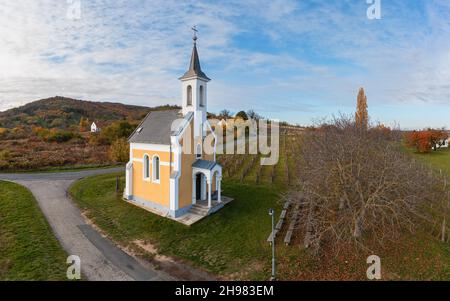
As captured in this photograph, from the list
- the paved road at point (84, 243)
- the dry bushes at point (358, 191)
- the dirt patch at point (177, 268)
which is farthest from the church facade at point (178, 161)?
the dry bushes at point (358, 191)

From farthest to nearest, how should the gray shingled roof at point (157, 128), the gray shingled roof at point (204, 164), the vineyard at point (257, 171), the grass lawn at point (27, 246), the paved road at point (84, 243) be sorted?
the vineyard at point (257, 171), the gray shingled roof at point (157, 128), the gray shingled roof at point (204, 164), the paved road at point (84, 243), the grass lawn at point (27, 246)

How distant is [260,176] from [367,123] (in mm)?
13673

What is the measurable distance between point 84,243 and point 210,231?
711 cm

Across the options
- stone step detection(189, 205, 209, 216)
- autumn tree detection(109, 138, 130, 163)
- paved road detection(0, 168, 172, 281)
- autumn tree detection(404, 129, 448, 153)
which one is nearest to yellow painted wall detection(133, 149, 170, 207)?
stone step detection(189, 205, 209, 216)

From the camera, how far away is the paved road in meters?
12.0

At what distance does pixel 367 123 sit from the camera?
19.0 meters

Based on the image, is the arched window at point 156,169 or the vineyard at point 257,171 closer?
the arched window at point 156,169

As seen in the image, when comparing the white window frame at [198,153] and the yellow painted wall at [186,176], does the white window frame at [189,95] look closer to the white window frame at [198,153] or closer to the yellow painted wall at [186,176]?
the yellow painted wall at [186,176]

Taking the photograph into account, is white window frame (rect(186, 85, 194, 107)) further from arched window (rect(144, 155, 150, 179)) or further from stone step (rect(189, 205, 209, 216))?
stone step (rect(189, 205, 209, 216))

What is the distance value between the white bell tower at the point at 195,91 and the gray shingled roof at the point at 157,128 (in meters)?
1.28

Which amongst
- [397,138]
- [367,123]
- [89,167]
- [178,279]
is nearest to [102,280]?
[178,279]

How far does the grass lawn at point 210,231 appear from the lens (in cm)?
1288
